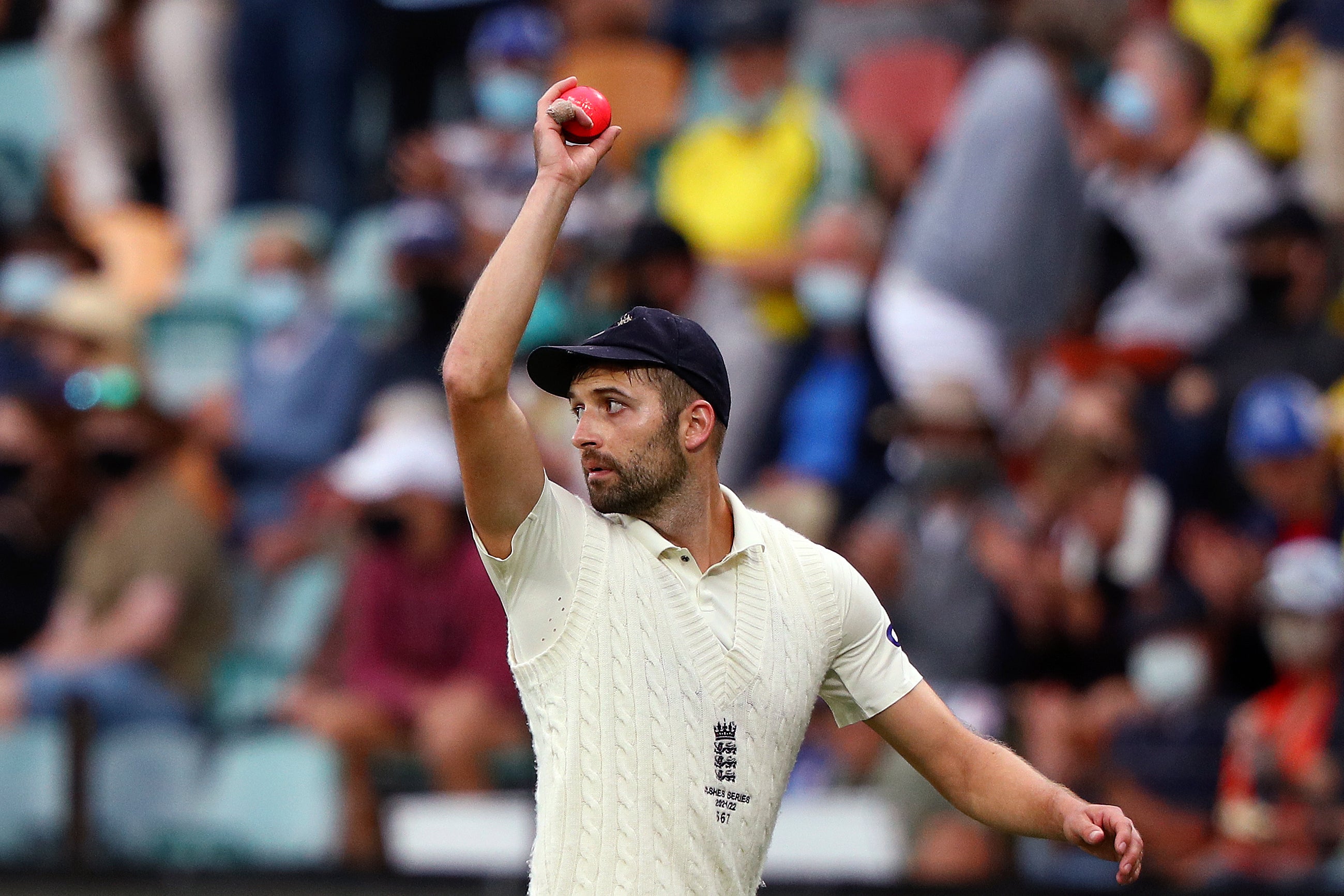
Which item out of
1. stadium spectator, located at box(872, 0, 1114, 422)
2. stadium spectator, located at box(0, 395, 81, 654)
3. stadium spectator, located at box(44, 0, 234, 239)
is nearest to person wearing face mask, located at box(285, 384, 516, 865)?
stadium spectator, located at box(0, 395, 81, 654)

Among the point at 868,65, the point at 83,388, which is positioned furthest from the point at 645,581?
the point at 83,388

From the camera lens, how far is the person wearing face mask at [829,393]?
7594 millimetres

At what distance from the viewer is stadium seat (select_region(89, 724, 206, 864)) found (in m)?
7.77

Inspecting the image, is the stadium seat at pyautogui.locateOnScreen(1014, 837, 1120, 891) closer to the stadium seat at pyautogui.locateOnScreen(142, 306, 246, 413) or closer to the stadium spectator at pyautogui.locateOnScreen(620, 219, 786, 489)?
the stadium spectator at pyautogui.locateOnScreen(620, 219, 786, 489)

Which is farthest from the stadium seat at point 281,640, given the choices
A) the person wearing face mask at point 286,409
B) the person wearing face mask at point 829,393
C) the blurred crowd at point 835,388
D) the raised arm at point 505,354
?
the raised arm at point 505,354

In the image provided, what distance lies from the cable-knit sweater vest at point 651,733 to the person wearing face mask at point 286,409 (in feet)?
18.1

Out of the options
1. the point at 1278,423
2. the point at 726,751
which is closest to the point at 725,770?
the point at 726,751

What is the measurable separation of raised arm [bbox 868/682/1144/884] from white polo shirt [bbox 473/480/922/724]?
6 cm

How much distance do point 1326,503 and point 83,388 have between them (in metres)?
5.64

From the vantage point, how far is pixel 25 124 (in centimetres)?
1105

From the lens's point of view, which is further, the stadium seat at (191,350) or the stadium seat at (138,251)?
the stadium seat at (138,251)

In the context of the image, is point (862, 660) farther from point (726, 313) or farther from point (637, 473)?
point (726, 313)

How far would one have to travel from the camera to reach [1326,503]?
268 inches

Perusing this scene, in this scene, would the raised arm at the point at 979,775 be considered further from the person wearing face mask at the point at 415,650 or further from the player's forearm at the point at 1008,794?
the person wearing face mask at the point at 415,650
